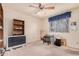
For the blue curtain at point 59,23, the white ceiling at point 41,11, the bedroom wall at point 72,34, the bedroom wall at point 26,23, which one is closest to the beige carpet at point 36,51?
the bedroom wall at point 26,23

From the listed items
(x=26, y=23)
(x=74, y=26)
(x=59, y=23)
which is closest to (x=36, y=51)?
(x=26, y=23)

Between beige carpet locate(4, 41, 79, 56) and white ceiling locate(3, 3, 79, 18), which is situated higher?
white ceiling locate(3, 3, 79, 18)

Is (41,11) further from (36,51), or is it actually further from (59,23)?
(36,51)

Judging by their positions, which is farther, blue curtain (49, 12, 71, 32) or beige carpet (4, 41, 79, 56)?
blue curtain (49, 12, 71, 32)

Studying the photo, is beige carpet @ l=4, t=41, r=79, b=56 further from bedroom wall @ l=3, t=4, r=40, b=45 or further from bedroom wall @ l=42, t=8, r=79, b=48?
bedroom wall @ l=42, t=8, r=79, b=48

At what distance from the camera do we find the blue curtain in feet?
7.51

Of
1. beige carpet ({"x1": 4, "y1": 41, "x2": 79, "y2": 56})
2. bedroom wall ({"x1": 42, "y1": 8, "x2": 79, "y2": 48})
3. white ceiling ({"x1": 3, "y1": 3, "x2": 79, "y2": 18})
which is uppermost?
white ceiling ({"x1": 3, "y1": 3, "x2": 79, "y2": 18})

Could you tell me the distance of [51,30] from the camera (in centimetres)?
238

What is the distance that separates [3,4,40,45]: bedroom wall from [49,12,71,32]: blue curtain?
0.38 meters

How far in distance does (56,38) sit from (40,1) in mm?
1268

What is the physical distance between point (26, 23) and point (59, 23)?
0.79 meters

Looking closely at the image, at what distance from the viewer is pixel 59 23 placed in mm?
2303

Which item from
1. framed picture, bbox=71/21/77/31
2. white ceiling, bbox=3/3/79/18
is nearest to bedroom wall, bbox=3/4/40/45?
white ceiling, bbox=3/3/79/18

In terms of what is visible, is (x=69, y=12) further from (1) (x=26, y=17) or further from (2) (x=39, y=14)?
(1) (x=26, y=17)
